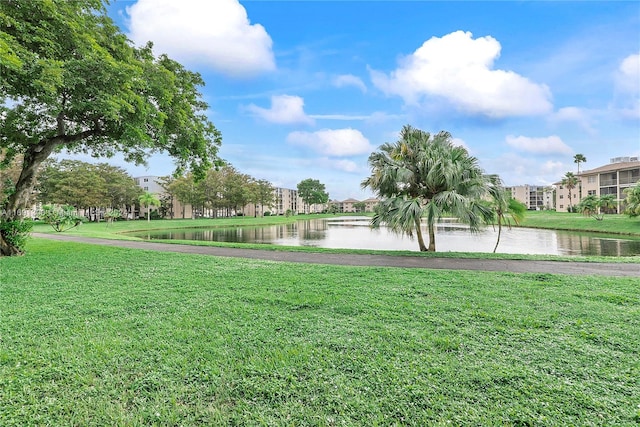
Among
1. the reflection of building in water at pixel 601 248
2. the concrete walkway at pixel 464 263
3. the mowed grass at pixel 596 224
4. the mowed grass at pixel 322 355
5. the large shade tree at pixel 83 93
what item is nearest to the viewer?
the mowed grass at pixel 322 355

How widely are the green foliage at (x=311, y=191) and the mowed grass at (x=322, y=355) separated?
101982 millimetres

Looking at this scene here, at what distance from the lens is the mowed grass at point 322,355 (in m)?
2.26

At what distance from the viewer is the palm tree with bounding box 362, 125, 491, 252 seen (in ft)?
33.0

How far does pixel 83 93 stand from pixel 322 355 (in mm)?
8159

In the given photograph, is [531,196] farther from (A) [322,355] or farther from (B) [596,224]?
(A) [322,355]

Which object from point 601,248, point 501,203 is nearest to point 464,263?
point 501,203

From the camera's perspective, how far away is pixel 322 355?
119 inches

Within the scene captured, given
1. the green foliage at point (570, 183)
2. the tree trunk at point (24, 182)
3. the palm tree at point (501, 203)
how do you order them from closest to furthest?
1. the tree trunk at point (24, 182)
2. the palm tree at point (501, 203)
3. the green foliage at point (570, 183)

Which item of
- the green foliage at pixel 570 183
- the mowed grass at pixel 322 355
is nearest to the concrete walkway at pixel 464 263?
the mowed grass at pixel 322 355

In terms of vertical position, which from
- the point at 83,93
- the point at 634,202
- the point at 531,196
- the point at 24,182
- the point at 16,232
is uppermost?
the point at 531,196

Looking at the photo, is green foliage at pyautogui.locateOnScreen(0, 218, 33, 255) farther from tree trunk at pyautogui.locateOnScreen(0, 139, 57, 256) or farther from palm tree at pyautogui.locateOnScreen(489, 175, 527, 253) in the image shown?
palm tree at pyautogui.locateOnScreen(489, 175, 527, 253)

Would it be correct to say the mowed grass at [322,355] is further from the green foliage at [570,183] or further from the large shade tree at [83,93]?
the green foliage at [570,183]

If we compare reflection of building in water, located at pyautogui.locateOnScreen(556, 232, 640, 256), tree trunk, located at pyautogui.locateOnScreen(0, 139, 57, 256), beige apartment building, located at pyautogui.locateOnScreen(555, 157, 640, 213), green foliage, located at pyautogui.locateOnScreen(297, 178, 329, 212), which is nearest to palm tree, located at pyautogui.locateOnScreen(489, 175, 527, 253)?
reflection of building in water, located at pyautogui.locateOnScreen(556, 232, 640, 256)

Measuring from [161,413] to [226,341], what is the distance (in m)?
1.12
